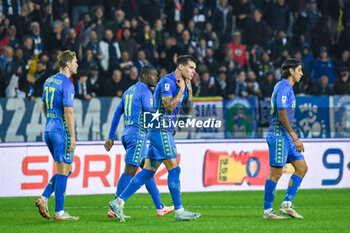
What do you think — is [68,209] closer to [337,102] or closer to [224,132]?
[224,132]

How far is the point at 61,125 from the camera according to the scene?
966 centimetres

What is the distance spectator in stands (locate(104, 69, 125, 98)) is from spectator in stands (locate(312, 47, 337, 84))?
214 inches

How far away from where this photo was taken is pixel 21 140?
14.1 meters

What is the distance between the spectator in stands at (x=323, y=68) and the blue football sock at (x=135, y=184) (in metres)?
10.3

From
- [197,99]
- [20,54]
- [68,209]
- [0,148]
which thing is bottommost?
[68,209]

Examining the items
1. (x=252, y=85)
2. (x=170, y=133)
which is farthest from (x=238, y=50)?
(x=170, y=133)

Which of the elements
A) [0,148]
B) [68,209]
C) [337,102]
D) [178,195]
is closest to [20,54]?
[0,148]

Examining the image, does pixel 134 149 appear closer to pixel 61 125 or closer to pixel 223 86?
pixel 61 125

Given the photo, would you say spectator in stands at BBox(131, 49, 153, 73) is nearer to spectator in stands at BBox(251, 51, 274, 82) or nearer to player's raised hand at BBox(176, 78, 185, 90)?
spectator in stands at BBox(251, 51, 274, 82)

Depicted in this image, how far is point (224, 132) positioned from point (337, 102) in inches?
123

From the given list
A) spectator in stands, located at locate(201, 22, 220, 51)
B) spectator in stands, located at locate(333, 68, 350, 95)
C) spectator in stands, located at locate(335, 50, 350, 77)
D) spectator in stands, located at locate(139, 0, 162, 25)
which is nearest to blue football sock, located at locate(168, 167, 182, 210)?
spectator in stands, located at locate(333, 68, 350, 95)

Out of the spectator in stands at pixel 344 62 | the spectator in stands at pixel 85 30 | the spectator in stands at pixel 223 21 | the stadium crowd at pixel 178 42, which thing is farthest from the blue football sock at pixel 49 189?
the spectator in stands at pixel 344 62

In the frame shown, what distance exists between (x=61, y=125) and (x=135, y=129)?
1117 mm

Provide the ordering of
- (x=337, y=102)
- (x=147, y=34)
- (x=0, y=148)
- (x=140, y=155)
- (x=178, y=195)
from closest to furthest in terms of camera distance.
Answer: (x=178, y=195) < (x=140, y=155) < (x=0, y=148) < (x=337, y=102) < (x=147, y=34)
